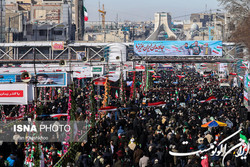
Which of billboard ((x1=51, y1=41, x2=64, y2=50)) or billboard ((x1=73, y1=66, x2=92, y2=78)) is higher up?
billboard ((x1=51, y1=41, x2=64, y2=50))

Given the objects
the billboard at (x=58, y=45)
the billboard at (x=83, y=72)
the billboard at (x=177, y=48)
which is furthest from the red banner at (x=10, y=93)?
the billboard at (x=58, y=45)

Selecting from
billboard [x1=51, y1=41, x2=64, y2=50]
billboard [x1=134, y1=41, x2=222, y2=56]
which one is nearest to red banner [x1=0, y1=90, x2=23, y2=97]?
billboard [x1=134, y1=41, x2=222, y2=56]

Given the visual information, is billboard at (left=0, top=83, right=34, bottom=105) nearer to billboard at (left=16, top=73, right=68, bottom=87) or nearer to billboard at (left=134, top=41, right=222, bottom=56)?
billboard at (left=16, top=73, right=68, bottom=87)

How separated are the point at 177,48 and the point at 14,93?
5161cm

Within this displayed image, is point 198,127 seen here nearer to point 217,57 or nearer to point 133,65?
point 133,65

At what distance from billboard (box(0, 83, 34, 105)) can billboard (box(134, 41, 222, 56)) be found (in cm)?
4986

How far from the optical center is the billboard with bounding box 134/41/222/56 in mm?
70312

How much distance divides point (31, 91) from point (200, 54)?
169 ft

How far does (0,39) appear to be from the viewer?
8450 cm

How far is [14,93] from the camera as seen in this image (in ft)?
67.4

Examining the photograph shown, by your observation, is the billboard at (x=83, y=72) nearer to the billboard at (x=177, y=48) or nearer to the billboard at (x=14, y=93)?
the billboard at (x=14, y=93)

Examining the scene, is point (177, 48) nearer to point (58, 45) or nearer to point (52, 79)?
point (58, 45)

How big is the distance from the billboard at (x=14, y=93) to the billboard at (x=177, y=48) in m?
49.9

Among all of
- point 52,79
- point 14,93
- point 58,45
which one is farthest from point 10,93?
point 58,45
